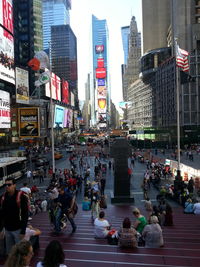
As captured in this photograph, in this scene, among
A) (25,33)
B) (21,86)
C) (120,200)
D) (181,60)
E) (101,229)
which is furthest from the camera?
(25,33)

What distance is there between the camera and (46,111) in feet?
307

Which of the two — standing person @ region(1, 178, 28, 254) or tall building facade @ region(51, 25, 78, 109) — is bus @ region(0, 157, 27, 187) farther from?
tall building facade @ region(51, 25, 78, 109)

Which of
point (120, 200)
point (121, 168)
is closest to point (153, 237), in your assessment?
point (120, 200)

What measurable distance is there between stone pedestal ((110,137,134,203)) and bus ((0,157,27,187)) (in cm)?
1128

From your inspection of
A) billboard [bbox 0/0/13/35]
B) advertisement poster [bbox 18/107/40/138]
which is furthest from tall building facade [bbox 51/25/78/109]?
advertisement poster [bbox 18/107/40/138]

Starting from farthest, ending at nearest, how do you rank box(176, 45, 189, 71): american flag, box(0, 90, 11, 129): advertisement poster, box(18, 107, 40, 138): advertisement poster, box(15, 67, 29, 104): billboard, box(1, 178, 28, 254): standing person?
box(15, 67, 29, 104): billboard < box(18, 107, 40, 138): advertisement poster < box(0, 90, 11, 129): advertisement poster < box(176, 45, 189, 71): american flag < box(1, 178, 28, 254): standing person

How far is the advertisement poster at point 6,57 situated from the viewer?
1428 inches

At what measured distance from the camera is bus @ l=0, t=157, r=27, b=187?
83.8ft

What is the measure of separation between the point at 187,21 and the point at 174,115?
22427mm

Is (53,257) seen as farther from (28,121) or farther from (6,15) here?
(6,15)

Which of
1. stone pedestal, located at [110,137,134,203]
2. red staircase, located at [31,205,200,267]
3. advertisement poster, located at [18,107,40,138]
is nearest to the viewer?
red staircase, located at [31,205,200,267]

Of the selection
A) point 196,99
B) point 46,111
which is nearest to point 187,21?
point 196,99

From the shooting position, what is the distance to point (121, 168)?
1923 centimetres

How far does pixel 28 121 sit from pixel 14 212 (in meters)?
34.3
